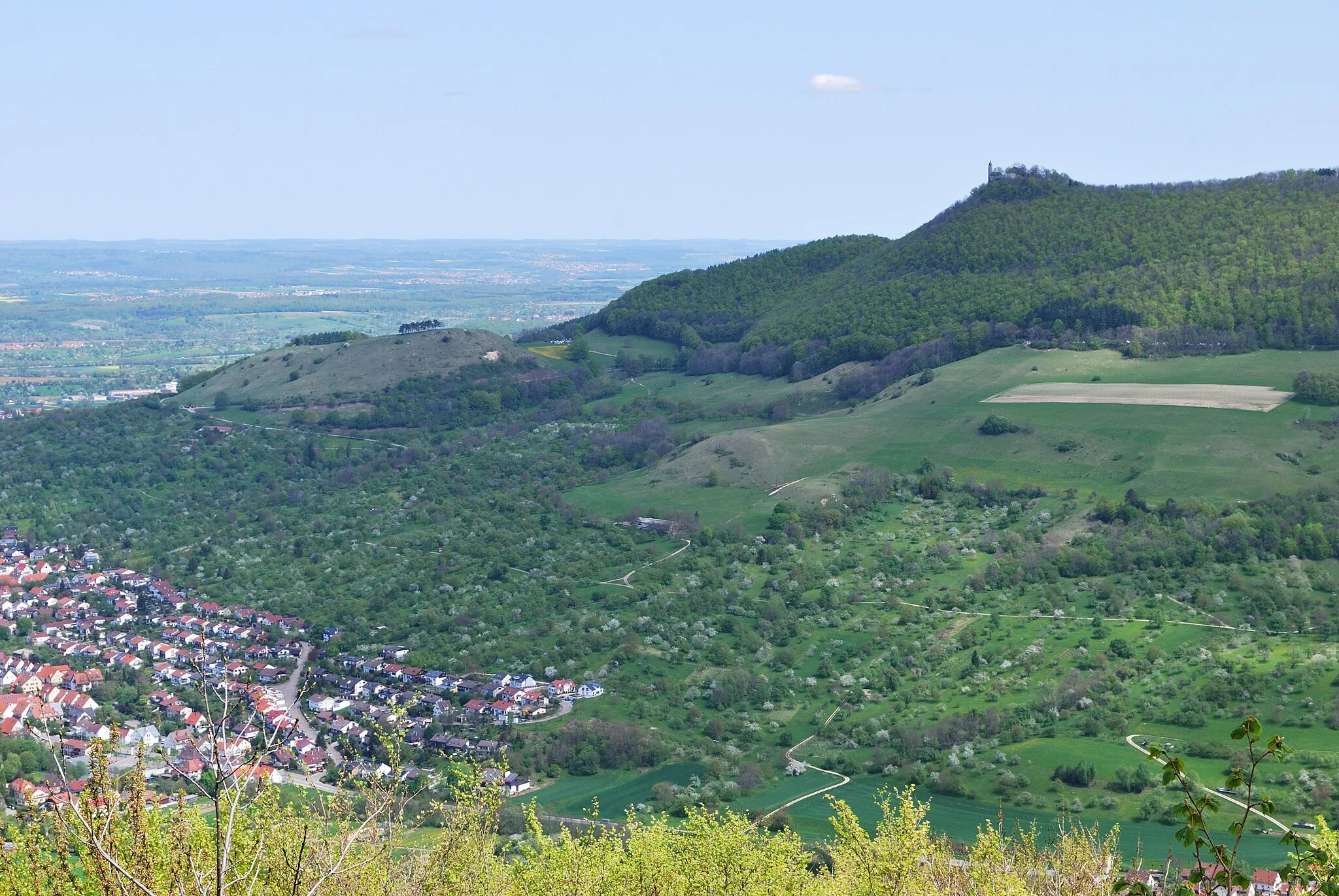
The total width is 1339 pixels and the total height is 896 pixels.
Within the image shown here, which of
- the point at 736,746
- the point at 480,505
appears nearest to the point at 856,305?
the point at 480,505

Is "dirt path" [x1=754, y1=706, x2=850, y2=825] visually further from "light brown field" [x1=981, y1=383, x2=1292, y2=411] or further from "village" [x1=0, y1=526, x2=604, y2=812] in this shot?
"light brown field" [x1=981, y1=383, x2=1292, y2=411]

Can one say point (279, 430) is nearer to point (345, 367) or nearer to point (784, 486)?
point (345, 367)

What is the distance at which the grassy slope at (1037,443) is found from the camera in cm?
6762

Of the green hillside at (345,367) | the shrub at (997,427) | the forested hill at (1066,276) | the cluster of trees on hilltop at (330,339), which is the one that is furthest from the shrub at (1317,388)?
the cluster of trees on hilltop at (330,339)

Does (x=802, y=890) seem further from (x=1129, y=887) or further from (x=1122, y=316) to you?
(x=1122, y=316)

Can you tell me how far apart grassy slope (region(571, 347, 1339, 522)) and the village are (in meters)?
22.8

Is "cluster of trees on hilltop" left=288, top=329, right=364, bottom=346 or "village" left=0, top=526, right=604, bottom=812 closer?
"village" left=0, top=526, right=604, bottom=812

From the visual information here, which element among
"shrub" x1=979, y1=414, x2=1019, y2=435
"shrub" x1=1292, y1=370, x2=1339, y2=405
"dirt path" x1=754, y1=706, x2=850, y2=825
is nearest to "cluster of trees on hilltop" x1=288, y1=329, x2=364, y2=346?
"shrub" x1=979, y1=414, x2=1019, y2=435

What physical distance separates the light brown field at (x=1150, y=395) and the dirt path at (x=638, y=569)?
83.0 ft

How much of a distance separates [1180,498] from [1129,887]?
57.8 metres

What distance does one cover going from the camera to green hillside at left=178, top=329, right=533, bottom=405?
10757cm

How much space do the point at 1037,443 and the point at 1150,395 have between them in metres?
8.65

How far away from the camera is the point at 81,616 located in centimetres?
6569

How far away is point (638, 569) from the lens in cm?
6725
